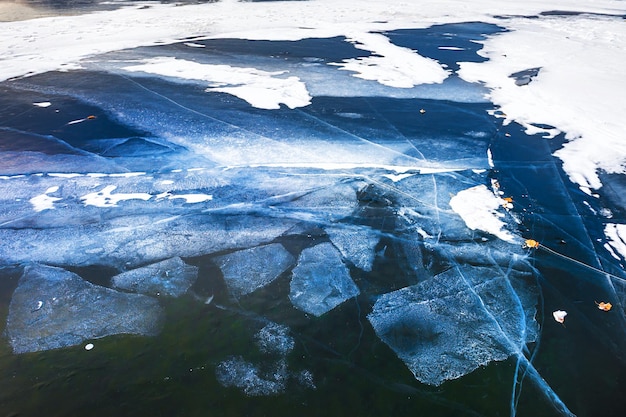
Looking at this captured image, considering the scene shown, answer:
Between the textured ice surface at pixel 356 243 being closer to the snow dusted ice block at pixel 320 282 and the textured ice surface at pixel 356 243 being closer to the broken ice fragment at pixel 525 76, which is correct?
the snow dusted ice block at pixel 320 282

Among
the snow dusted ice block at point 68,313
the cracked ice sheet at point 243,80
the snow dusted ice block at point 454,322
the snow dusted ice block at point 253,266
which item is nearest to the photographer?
the snow dusted ice block at point 454,322

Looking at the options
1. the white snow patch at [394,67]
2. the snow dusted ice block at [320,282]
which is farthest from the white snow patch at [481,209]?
the white snow patch at [394,67]

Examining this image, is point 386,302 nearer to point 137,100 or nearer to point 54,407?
point 54,407

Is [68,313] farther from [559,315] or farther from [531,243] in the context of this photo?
[531,243]

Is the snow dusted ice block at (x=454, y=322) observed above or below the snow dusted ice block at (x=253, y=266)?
below

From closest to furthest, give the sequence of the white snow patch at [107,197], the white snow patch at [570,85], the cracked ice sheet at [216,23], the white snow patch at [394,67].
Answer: the white snow patch at [107,197], the white snow patch at [570,85], the white snow patch at [394,67], the cracked ice sheet at [216,23]

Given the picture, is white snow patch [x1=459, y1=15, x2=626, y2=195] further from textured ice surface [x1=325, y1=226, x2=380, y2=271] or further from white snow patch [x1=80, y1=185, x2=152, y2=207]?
white snow patch [x1=80, y1=185, x2=152, y2=207]
